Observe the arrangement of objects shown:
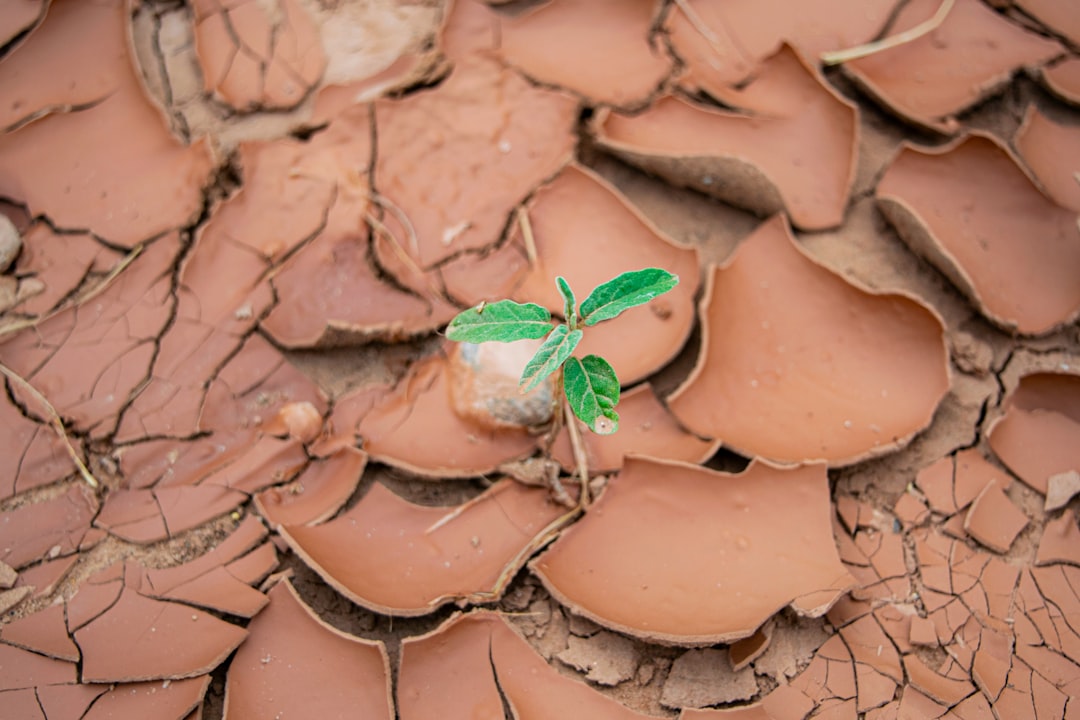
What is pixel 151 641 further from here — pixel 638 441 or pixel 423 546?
pixel 638 441

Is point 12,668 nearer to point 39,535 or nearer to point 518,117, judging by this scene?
point 39,535

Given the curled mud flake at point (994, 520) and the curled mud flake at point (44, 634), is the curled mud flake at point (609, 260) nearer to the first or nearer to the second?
the curled mud flake at point (994, 520)

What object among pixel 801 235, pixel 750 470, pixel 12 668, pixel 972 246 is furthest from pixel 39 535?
pixel 972 246

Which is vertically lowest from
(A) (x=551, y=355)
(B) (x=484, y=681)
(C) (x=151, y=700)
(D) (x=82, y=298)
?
(B) (x=484, y=681)

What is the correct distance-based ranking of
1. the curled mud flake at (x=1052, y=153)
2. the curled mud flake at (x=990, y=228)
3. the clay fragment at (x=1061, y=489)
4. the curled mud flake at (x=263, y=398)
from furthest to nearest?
the curled mud flake at (x=1052, y=153), the curled mud flake at (x=990, y=228), the curled mud flake at (x=263, y=398), the clay fragment at (x=1061, y=489)

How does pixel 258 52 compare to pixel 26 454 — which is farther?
pixel 258 52

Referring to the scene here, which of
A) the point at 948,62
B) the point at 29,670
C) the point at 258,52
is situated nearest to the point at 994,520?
the point at 948,62

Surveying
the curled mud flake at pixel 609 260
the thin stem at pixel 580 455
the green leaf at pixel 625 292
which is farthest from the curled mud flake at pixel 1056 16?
the thin stem at pixel 580 455
